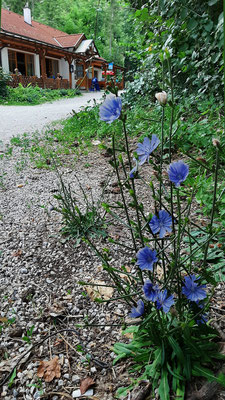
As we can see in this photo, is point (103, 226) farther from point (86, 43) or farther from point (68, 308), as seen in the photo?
point (86, 43)

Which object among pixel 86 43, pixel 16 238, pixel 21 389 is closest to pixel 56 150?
pixel 16 238

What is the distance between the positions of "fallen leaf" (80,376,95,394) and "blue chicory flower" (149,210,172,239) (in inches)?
24.9

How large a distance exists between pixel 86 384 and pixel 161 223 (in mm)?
673

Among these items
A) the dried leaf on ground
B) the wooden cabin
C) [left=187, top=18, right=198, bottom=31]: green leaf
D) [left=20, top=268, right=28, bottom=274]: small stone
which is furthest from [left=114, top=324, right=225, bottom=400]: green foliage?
the wooden cabin

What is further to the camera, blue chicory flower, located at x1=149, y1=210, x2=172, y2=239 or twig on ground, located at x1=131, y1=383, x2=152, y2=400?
twig on ground, located at x1=131, y1=383, x2=152, y2=400

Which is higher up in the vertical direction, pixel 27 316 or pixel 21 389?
pixel 27 316

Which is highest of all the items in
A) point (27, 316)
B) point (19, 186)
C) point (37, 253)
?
point (19, 186)

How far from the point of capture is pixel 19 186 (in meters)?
3.01

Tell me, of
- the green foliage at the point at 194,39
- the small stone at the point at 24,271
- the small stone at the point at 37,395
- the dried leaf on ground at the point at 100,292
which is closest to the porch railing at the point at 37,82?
the green foliage at the point at 194,39

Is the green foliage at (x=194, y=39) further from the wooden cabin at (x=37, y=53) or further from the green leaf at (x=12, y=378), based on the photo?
the wooden cabin at (x=37, y=53)

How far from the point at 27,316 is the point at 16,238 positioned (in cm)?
73

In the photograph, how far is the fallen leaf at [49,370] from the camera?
1.14 m

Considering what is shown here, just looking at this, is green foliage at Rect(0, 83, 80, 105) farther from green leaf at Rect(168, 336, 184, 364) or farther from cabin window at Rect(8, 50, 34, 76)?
green leaf at Rect(168, 336, 184, 364)

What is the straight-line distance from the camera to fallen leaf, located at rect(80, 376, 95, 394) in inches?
42.2
